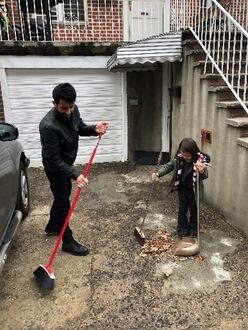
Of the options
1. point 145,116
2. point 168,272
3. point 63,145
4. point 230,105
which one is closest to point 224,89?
point 230,105

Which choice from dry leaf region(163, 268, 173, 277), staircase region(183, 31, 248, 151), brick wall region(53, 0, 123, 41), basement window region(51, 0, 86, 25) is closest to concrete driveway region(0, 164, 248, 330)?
dry leaf region(163, 268, 173, 277)

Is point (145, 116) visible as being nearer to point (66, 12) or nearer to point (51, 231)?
point (66, 12)

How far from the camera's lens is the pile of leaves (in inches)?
146

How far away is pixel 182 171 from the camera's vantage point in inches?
151

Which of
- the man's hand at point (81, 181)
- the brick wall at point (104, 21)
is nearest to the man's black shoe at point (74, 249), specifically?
the man's hand at point (81, 181)

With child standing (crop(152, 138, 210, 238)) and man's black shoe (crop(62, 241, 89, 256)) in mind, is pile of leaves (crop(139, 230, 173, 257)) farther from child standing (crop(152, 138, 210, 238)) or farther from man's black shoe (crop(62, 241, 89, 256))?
man's black shoe (crop(62, 241, 89, 256))

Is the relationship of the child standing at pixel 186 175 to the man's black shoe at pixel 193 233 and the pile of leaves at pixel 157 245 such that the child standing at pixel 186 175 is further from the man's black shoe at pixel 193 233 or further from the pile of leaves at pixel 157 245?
the pile of leaves at pixel 157 245

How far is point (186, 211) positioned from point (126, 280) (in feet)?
3.90

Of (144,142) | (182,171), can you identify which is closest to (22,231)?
(182,171)

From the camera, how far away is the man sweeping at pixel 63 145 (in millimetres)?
3173

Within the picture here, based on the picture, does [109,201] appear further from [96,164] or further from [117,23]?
[117,23]

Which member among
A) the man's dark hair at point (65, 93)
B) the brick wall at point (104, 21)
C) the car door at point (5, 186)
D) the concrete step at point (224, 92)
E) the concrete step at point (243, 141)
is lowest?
the car door at point (5, 186)

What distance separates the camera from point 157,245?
12.6 ft

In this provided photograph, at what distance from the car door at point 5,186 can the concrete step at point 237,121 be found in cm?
263
